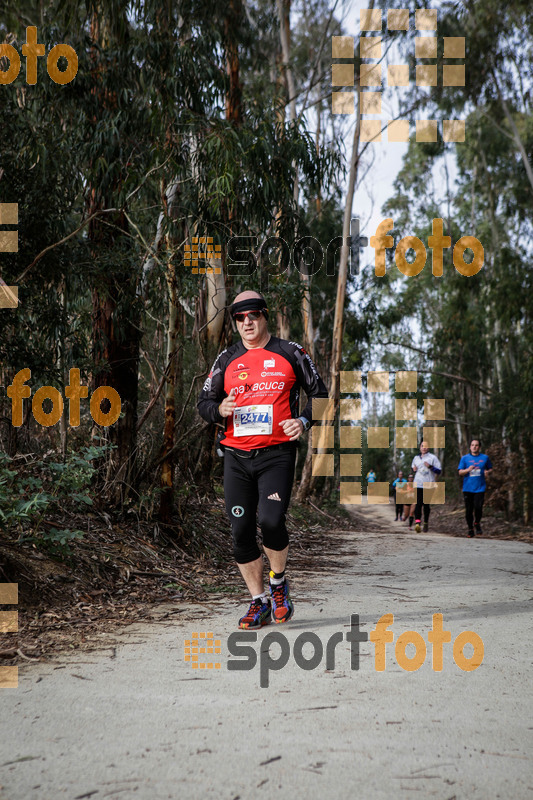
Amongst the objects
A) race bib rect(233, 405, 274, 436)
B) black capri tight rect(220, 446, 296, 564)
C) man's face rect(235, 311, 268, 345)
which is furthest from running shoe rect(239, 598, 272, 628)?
man's face rect(235, 311, 268, 345)

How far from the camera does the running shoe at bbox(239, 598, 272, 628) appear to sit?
4.37 metres

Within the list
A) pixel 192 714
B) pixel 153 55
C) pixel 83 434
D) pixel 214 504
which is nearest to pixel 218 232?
pixel 153 55

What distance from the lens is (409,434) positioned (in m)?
42.3

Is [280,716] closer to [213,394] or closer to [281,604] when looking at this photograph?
[281,604]

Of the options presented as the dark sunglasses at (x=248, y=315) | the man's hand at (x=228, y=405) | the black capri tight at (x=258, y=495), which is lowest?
the black capri tight at (x=258, y=495)

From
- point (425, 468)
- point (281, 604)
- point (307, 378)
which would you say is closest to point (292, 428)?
point (307, 378)

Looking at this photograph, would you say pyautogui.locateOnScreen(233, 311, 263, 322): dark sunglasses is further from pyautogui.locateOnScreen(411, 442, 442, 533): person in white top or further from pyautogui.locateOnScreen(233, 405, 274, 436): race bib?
pyautogui.locateOnScreen(411, 442, 442, 533): person in white top

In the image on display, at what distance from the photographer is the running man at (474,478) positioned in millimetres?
12273

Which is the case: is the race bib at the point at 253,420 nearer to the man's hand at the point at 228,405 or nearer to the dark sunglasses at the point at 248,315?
the man's hand at the point at 228,405

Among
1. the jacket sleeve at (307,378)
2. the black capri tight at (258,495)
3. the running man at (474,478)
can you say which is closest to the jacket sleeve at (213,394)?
the black capri tight at (258,495)

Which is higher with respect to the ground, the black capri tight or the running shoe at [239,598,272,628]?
the black capri tight

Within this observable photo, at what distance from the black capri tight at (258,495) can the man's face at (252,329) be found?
66 cm

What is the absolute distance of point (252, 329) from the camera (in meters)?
4.52

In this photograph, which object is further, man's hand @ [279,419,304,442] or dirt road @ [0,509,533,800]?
man's hand @ [279,419,304,442]
